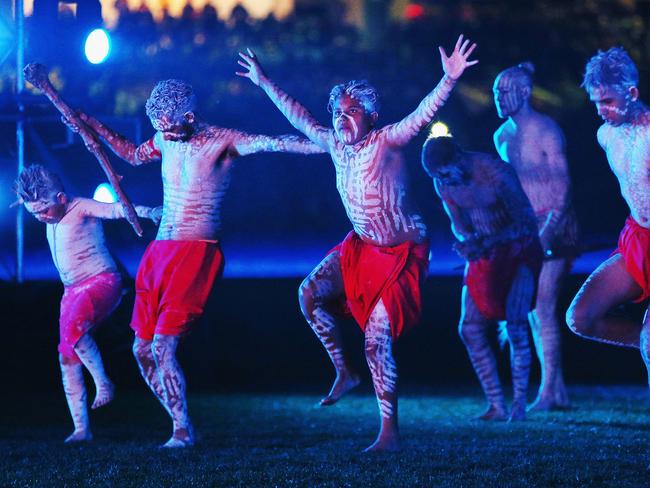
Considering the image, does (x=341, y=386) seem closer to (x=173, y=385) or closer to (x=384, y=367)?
(x=384, y=367)

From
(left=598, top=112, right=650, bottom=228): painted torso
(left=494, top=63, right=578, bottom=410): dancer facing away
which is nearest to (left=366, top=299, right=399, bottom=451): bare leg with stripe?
(left=598, top=112, right=650, bottom=228): painted torso

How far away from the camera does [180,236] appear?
232 inches

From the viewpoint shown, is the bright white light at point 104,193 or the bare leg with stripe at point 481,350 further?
the bright white light at point 104,193

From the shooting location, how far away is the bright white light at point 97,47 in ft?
26.3

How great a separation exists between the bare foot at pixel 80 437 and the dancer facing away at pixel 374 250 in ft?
4.57

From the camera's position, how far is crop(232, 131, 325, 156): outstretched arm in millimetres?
5699

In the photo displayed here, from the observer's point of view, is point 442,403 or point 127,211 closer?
point 127,211

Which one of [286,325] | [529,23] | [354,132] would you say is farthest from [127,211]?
[529,23]

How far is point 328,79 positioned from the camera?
9891mm

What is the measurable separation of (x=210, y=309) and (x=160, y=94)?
3.61 m

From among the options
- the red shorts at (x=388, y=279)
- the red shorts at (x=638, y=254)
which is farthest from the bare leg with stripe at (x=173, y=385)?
the red shorts at (x=638, y=254)

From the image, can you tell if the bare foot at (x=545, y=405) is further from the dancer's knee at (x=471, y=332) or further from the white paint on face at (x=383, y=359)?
the white paint on face at (x=383, y=359)

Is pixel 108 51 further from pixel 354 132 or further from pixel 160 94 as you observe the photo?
pixel 354 132

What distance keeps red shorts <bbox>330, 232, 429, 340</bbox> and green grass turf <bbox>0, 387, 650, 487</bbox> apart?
2.06ft
